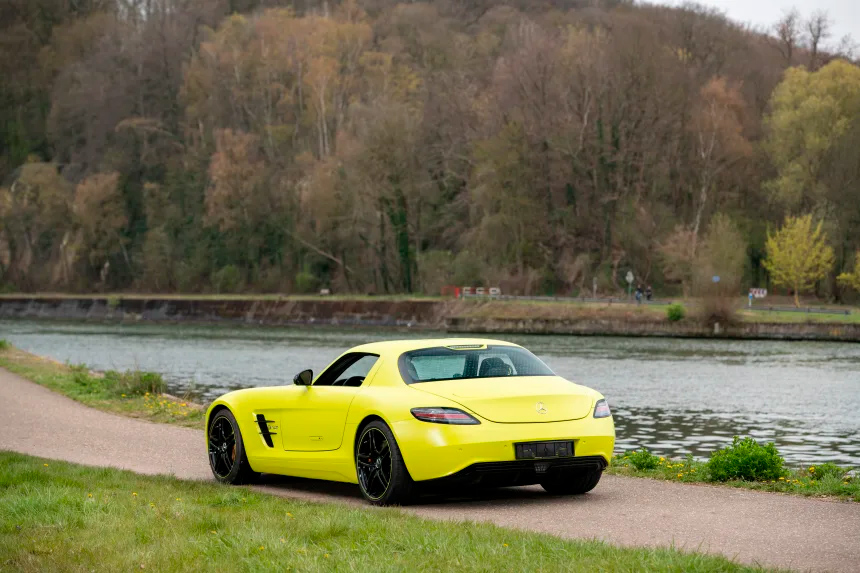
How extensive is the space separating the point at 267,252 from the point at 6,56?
164ft

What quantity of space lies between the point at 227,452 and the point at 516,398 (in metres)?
3.68

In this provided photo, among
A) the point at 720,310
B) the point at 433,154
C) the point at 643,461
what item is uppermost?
the point at 433,154

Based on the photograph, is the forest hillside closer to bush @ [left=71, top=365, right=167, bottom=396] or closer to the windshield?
bush @ [left=71, top=365, right=167, bottom=396]

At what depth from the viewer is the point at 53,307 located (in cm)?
11469

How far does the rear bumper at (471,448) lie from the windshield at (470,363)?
922mm

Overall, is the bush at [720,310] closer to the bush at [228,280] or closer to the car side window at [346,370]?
the bush at [228,280]

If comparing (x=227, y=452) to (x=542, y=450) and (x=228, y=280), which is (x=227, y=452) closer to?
(x=542, y=450)

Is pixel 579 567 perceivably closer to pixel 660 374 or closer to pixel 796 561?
pixel 796 561

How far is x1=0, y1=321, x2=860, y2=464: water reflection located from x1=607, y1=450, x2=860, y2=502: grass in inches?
322

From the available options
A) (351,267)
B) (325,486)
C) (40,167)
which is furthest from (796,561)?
(40,167)

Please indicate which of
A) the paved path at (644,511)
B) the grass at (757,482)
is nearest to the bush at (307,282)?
the paved path at (644,511)

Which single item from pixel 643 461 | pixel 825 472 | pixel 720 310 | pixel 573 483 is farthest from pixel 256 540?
pixel 720 310

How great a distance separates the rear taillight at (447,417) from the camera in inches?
432

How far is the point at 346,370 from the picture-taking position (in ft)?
41.4
